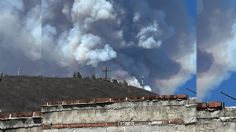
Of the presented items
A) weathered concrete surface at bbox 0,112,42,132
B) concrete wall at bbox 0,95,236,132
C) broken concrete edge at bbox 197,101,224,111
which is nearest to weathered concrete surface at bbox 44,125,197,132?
concrete wall at bbox 0,95,236,132

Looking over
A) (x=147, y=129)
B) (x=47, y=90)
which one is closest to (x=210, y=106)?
Result: (x=147, y=129)

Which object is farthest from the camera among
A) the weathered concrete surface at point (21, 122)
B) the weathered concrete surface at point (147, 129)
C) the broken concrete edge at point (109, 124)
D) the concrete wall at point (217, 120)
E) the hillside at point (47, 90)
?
the hillside at point (47, 90)

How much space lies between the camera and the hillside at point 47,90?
2986 centimetres

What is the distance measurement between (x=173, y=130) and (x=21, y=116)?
12.0 ft

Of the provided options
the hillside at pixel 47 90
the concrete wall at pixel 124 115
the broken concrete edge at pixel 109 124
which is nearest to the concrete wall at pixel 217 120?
the concrete wall at pixel 124 115

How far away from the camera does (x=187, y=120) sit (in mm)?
8695

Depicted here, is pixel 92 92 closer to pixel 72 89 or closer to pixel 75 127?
pixel 72 89

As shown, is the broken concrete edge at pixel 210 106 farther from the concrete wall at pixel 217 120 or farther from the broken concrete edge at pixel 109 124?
the broken concrete edge at pixel 109 124

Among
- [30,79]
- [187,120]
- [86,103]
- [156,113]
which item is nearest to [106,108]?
[86,103]

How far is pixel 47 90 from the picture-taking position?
34188 mm

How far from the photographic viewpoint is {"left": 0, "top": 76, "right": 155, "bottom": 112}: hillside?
29.9 m

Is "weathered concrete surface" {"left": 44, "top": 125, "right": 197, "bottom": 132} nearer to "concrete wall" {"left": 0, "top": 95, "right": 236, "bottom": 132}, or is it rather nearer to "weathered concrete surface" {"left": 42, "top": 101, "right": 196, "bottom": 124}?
"concrete wall" {"left": 0, "top": 95, "right": 236, "bottom": 132}

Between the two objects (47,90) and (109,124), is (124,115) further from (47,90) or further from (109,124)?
(47,90)

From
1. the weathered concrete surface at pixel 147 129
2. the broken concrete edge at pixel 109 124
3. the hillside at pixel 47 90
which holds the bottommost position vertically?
the weathered concrete surface at pixel 147 129
